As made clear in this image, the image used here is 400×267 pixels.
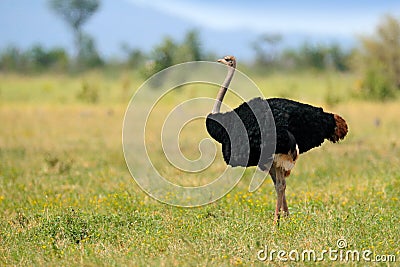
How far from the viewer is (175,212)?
23.7 feet

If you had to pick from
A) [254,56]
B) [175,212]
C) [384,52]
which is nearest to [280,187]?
[175,212]

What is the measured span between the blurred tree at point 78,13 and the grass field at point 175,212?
47851mm

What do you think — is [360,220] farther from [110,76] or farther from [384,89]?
[110,76]

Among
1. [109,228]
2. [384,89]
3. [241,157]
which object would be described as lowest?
[109,228]

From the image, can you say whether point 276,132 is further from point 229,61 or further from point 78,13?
point 78,13

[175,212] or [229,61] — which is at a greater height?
[229,61]

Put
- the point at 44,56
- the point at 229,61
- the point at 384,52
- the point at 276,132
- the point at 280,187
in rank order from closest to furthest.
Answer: the point at 276,132 → the point at 280,187 → the point at 229,61 → the point at 384,52 → the point at 44,56

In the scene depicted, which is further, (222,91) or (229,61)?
(229,61)

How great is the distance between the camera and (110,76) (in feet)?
144

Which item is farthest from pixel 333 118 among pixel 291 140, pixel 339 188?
pixel 339 188

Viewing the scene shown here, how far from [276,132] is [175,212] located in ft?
4.76

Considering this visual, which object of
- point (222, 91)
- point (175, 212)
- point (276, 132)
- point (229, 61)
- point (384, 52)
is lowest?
point (175, 212)

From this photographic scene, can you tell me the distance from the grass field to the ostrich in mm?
539

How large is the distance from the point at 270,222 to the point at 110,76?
3806cm
